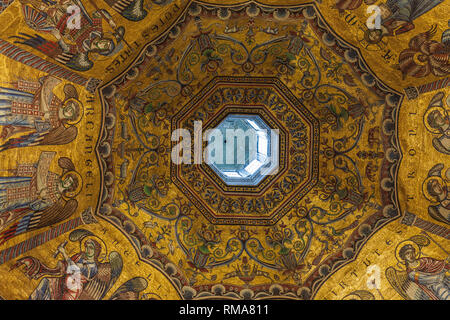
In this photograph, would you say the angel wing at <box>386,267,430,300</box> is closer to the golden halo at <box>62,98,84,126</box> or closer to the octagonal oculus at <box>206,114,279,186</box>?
the octagonal oculus at <box>206,114,279,186</box>

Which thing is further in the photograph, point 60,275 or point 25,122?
point 60,275

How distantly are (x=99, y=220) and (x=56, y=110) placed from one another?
2.65 m

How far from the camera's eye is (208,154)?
1019 centimetres

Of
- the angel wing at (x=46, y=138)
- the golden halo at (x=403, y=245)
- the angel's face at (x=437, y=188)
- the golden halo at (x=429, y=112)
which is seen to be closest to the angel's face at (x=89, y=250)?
the angel wing at (x=46, y=138)

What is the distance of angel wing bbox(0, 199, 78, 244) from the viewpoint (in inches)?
264

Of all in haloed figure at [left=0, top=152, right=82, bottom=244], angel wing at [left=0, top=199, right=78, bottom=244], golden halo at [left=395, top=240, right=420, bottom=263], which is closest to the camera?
haloed figure at [left=0, top=152, right=82, bottom=244]

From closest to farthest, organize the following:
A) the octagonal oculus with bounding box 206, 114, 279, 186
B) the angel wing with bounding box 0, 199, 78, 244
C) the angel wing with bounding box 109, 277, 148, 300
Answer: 1. the angel wing with bounding box 0, 199, 78, 244
2. the angel wing with bounding box 109, 277, 148, 300
3. the octagonal oculus with bounding box 206, 114, 279, 186

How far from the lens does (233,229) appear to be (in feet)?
30.5

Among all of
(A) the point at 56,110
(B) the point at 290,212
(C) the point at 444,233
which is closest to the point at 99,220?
(A) the point at 56,110

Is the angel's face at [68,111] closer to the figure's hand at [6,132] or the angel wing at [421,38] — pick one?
the figure's hand at [6,132]

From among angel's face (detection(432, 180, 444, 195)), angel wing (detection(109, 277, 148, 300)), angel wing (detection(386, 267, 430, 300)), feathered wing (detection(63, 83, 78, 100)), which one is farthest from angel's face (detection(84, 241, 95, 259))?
angel's face (detection(432, 180, 444, 195))

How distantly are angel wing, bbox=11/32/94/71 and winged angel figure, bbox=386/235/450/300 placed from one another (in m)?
7.92

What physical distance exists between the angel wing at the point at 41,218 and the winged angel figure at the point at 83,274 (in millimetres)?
522

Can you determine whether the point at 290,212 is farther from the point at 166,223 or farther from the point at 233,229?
the point at 166,223
